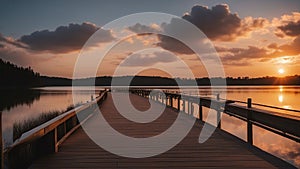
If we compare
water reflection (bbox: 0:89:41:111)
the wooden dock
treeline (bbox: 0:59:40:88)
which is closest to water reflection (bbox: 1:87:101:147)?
water reflection (bbox: 0:89:41:111)

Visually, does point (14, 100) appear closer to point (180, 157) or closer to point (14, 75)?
point (180, 157)

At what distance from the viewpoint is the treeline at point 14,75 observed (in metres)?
97.6

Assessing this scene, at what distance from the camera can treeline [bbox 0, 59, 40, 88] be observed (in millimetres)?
97562

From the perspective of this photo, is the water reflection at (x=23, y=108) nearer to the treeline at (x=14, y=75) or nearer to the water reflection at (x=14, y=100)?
the water reflection at (x=14, y=100)

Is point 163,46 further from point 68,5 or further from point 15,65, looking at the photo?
point 15,65

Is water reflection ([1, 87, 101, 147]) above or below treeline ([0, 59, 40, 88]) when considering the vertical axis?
below

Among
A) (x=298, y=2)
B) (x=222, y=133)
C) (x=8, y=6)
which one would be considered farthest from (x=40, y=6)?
(x=222, y=133)

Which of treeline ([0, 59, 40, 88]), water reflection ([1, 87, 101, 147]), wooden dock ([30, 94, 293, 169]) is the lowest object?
water reflection ([1, 87, 101, 147])

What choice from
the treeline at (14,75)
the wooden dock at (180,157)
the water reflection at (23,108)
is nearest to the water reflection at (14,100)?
the water reflection at (23,108)

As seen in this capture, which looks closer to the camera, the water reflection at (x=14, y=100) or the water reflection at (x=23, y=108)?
the water reflection at (x=23, y=108)

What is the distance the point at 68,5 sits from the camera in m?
20.1

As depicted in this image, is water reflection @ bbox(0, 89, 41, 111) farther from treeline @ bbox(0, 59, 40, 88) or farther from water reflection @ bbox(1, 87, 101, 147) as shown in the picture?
treeline @ bbox(0, 59, 40, 88)

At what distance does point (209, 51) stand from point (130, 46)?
1299cm

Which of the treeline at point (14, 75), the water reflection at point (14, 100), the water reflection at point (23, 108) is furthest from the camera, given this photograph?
the treeline at point (14, 75)
